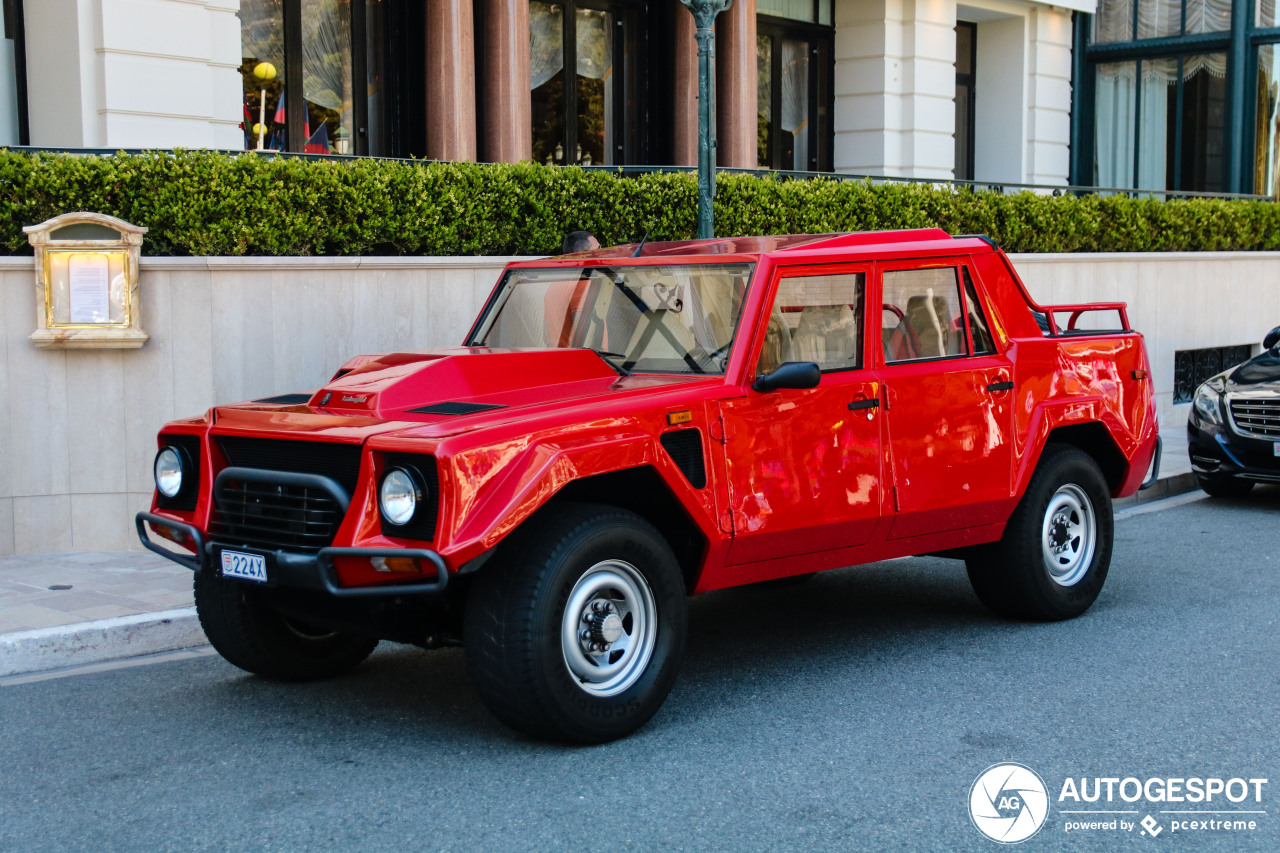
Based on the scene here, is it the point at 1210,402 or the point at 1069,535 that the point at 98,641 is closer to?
the point at 1069,535

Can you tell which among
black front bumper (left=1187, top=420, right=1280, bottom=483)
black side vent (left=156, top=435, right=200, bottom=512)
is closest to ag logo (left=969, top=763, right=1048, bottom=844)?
black side vent (left=156, top=435, right=200, bottom=512)

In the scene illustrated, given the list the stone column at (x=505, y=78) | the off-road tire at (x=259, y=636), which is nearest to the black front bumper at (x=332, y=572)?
the off-road tire at (x=259, y=636)

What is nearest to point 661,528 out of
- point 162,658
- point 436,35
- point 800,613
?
point 800,613

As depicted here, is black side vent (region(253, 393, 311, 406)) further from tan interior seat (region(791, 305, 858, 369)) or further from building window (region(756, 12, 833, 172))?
building window (region(756, 12, 833, 172))

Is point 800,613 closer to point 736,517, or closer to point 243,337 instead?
point 736,517

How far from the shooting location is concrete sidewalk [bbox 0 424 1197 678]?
6.46 m

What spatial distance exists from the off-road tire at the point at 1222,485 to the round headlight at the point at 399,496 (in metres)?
8.31

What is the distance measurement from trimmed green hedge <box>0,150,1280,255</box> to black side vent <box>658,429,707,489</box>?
4897 mm

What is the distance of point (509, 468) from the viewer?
4762 mm

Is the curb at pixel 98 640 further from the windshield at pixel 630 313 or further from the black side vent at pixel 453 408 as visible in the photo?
the black side vent at pixel 453 408

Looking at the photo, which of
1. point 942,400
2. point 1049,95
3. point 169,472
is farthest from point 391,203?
point 1049,95

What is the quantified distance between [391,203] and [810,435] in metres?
4.95

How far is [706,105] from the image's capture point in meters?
9.12

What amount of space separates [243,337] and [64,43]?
433cm
